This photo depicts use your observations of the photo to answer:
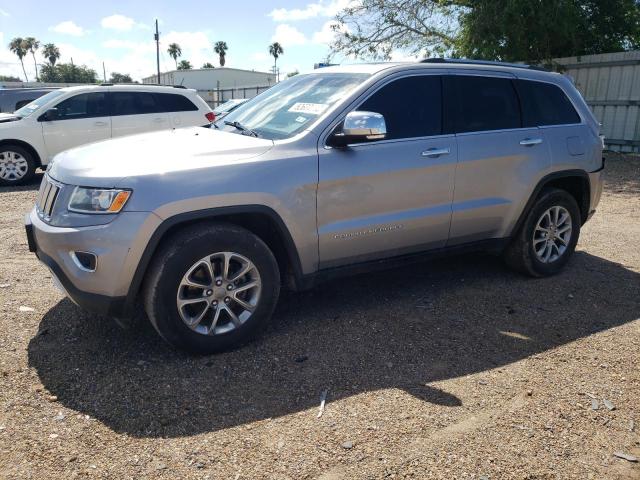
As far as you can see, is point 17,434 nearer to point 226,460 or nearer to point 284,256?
point 226,460

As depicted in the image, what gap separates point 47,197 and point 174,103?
7986 mm

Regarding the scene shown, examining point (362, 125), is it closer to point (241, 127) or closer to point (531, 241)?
point (241, 127)

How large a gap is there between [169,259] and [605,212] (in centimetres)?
706

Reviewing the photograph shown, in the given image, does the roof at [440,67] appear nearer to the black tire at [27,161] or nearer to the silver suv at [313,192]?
the silver suv at [313,192]

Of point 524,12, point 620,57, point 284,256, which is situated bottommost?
point 284,256

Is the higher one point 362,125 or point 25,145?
point 362,125

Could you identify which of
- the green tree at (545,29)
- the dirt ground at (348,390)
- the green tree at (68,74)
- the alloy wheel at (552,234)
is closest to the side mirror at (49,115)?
the dirt ground at (348,390)

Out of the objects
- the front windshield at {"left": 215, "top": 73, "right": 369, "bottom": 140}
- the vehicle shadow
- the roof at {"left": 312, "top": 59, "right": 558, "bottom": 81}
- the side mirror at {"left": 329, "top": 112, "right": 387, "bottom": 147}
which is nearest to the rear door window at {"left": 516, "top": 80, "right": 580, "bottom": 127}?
the roof at {"left": 312, "top": 59, "right": 558, "bottom": 81}

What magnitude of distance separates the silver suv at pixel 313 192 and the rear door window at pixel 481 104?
1 centimetres

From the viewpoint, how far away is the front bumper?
10.4ft

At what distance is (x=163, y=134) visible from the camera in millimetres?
4180

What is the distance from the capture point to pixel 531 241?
16.4 feet

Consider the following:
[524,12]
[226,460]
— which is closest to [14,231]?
[226,460]

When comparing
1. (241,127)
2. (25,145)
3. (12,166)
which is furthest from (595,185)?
(12,166)
